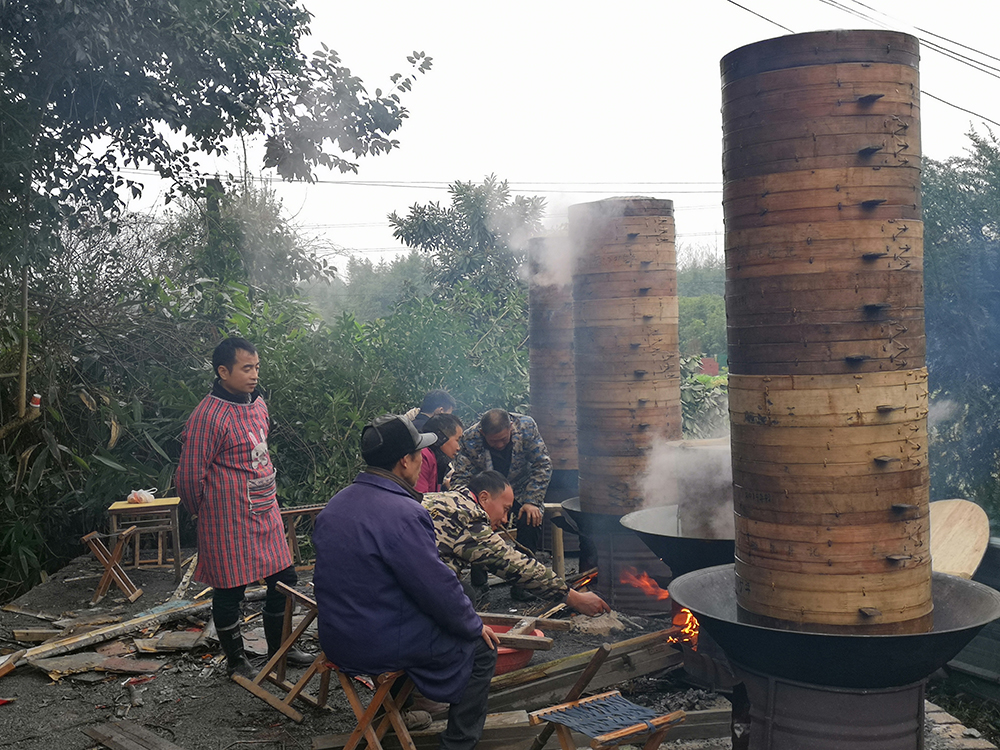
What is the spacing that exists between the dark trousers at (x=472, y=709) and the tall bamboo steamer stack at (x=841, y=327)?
1388 millimetres

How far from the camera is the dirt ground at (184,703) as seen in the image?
4910 millimetres

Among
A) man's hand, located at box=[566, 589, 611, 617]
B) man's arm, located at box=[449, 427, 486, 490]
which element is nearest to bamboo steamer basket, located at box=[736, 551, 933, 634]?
man's hand, located at box=[566, 589, 611, 617]

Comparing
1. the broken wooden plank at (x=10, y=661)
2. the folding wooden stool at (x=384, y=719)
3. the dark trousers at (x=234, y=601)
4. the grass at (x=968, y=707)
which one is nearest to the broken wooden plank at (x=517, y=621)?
the folding wooden stool at (x=384, y=719)

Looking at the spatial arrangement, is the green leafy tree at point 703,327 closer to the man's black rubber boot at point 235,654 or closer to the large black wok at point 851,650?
the man's black rubber boot at point 235,654

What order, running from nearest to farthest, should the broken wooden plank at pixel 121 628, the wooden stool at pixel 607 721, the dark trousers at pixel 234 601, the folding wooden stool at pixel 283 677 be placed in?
the wooden stool at pixel 607 721 → the folding wooden stool at pixel 283 677 → the dark trousers at pixel 234 601 → the broken wooden plank at pixel 121 628

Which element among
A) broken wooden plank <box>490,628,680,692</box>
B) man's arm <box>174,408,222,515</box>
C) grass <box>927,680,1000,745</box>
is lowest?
grass <box>927,680,1000,745</box>

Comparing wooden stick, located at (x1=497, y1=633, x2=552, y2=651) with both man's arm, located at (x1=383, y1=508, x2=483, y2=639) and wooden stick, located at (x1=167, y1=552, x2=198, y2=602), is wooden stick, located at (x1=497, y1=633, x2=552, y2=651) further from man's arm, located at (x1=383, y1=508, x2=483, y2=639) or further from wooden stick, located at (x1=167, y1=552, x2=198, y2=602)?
wooden stick, located at (x1=167, y1=552, x2=198, y2=602)

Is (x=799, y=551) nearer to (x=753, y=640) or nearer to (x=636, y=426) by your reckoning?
(x=753, y=640)

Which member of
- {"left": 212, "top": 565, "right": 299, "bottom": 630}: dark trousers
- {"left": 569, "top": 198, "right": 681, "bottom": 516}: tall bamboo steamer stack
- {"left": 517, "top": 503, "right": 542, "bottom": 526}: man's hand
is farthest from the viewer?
{"left": 517, "top": 503, "right": 542, "bottom": 526}: man's hand

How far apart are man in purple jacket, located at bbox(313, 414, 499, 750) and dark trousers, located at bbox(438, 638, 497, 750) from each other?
0.13 metres

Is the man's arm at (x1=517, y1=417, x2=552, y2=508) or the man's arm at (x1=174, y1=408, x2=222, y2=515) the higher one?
the man's arm at (x1=174, y1=408, x2=222, y2=515)

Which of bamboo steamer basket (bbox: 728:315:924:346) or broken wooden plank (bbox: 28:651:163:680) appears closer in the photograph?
bamboo steamer basket (bbox: 728:315:924:346)

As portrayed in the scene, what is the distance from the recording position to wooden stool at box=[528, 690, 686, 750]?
3.37 m

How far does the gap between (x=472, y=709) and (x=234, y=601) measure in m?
2.14
